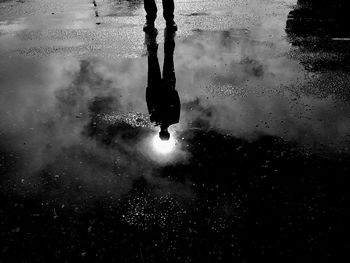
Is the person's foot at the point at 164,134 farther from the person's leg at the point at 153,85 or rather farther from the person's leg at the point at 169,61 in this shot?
the person's leg at the point at 169,61

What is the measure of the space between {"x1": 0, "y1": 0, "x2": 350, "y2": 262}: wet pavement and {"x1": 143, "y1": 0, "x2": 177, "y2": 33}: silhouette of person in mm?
812

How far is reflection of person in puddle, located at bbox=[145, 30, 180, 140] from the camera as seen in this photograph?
5551 mm

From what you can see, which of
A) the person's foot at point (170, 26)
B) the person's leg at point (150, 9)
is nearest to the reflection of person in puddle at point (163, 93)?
the person's foot at point (170, 26)

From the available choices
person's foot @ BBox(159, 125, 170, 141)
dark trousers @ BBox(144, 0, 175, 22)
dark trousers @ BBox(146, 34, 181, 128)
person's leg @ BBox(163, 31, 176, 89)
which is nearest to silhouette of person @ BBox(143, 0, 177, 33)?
dark trousers @ BBox(144, 0, 175, 22)

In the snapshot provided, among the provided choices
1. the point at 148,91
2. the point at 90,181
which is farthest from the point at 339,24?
the point at 90,181

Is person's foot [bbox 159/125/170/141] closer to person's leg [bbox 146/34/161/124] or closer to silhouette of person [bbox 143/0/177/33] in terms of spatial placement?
person's leg [bbox 146/34/161/124]

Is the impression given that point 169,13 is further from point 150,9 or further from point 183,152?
point 183,152

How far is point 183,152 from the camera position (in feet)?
15.6

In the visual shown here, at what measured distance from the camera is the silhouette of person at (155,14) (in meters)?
8.84

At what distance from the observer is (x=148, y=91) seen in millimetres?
6410

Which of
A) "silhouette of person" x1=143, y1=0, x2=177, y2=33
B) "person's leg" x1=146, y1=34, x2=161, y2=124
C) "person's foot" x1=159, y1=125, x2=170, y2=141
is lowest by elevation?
"person's foot" x1=159, y1=125, x2=170, y2=141

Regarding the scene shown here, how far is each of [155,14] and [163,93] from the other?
409cm

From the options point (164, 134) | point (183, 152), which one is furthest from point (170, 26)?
point (183, 152)

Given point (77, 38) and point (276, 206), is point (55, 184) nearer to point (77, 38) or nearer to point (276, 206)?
point (276, 206)
